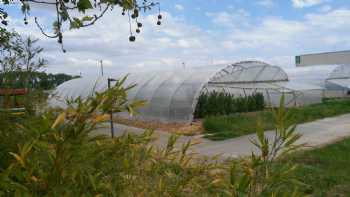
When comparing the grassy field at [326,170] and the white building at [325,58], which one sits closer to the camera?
the grassy field at [326,170]

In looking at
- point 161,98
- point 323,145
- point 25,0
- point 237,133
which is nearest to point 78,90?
point 161,98

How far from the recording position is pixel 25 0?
2.18 m

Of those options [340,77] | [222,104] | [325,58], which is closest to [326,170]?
[222,104]

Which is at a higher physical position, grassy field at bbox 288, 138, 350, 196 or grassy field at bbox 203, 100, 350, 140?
grassy field at bbox 203, 100, 350, 140

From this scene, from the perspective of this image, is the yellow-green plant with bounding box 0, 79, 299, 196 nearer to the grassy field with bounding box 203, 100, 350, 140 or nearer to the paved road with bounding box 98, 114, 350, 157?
the paved road with bounding box 98, 114, 350, 157

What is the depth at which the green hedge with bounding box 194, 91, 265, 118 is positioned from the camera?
54.5 ft

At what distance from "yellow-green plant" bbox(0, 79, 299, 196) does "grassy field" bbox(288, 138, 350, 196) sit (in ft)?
10.6

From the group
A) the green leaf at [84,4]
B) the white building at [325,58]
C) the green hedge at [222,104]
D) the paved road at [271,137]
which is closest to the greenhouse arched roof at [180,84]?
the green hedge at [222,104]

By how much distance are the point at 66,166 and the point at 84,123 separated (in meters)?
0.13

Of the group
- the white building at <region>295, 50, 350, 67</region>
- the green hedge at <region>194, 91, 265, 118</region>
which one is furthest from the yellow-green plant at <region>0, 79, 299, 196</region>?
the white building at <region>295, 50, 350, 67</region>

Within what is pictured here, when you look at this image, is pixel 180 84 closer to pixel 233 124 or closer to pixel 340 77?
pixel 233 124

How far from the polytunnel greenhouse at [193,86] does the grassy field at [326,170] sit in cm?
555

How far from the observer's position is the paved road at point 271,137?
32.1 ft

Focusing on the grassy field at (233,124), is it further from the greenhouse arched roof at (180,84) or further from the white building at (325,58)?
the white building at (325,58)
